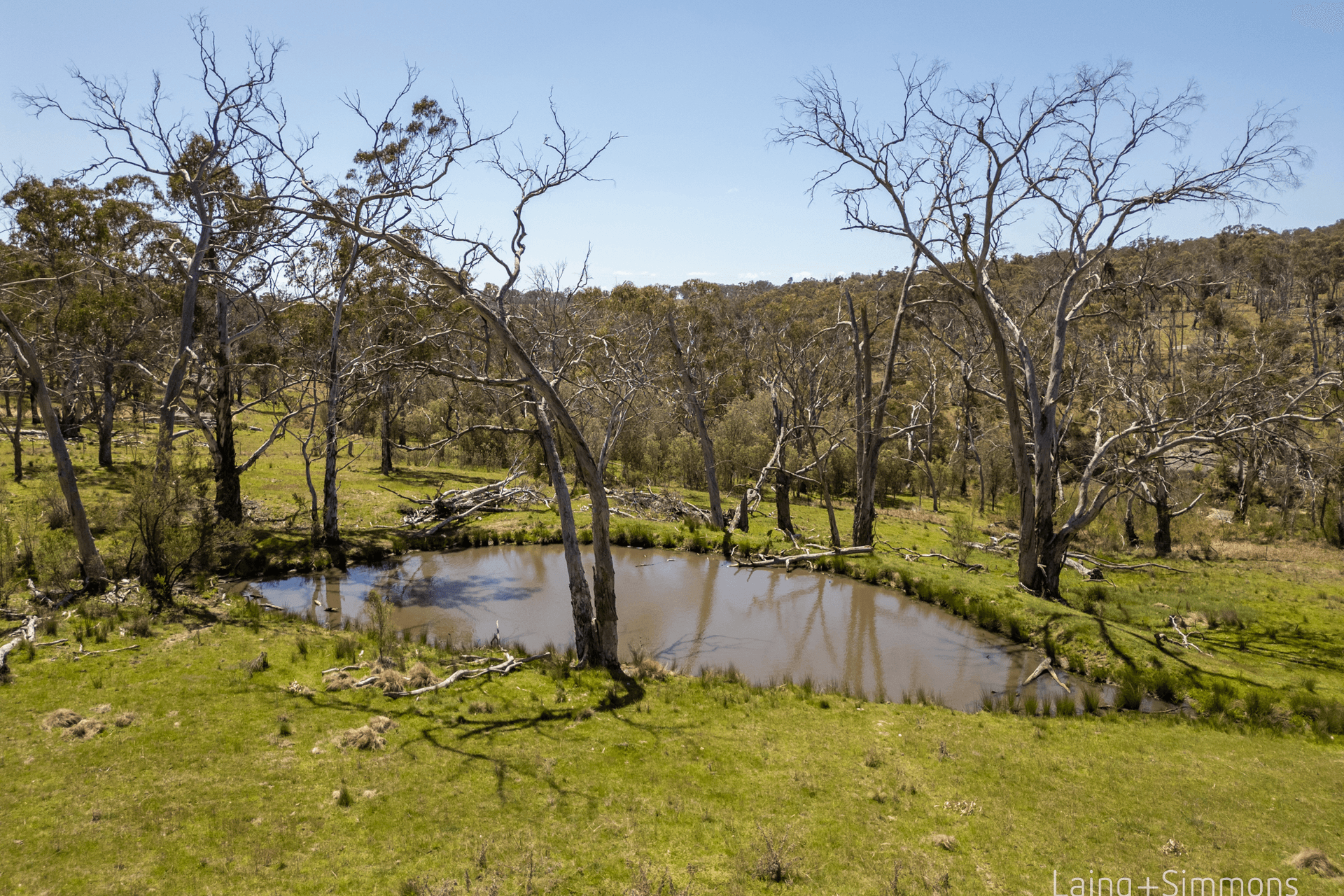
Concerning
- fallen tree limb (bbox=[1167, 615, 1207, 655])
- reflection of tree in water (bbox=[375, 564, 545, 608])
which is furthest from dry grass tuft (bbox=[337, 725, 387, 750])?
fallen tree limb (bbox=[1167, 615, 1207, 655])

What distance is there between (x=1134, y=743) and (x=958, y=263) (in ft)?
34.4

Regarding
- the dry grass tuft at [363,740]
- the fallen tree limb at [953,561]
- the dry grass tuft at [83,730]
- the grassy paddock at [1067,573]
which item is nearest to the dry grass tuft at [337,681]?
the dry grass tuft at [363,740]

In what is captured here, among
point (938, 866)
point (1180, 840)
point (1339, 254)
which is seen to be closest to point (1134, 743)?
point (1180, 840)

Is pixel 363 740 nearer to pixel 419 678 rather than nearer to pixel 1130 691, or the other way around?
pixel 419 678

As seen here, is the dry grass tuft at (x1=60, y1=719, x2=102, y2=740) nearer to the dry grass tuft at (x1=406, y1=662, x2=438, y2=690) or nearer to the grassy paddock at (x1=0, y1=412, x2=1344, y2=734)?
the dry grass tuft at (x1=406, y1=662, x2=438, y2=690)

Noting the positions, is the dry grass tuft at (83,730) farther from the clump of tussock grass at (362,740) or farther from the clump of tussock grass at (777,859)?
the clump of tussock grass at (777,859)

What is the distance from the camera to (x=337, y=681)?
28.8 feet

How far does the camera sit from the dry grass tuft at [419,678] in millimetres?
A: 8914

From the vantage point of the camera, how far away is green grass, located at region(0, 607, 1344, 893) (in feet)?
16.9

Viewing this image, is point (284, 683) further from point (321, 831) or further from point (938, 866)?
point (938, 866)

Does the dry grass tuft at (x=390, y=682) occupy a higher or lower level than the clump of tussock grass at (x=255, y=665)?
lower

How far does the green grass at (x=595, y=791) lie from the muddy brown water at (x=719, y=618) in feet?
7.76

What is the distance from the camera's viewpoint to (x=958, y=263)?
15273mm

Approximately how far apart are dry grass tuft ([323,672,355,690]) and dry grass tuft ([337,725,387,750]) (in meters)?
1.63
